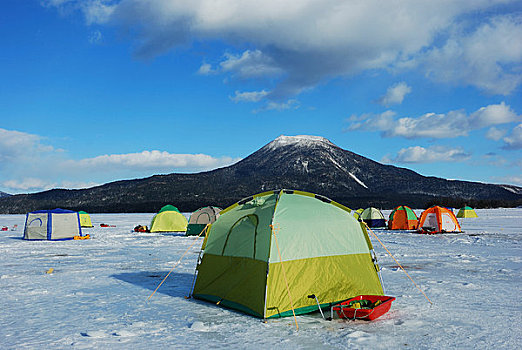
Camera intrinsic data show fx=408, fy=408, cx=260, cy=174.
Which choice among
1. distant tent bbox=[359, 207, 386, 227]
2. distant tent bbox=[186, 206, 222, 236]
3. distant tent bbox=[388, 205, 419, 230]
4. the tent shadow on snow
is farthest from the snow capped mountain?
the tent shadow on snow

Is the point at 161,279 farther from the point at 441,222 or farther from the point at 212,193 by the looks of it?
the point at 212,193

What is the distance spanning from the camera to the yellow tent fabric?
107ft

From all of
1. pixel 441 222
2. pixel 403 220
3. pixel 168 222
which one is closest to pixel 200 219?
pixel 168 222

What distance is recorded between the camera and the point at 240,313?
7.97 meters

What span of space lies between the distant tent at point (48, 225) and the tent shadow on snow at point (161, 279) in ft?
49.9

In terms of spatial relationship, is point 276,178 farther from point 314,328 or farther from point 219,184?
point 314,328

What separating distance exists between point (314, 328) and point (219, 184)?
177m

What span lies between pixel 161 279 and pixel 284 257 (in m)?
5.49

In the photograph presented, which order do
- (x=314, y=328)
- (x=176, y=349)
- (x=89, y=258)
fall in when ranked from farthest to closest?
1. (x=89, y=258)
2. (x=314, y=328)
3. (x=176, y=349)

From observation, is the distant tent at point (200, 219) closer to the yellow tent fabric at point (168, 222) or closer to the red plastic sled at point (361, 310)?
the yellow tent fabric at point (168, 222)

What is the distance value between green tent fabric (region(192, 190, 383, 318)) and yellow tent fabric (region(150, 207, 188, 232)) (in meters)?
24.2

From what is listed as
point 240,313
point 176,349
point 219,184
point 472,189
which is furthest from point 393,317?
point 472,189

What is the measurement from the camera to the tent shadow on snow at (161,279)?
33.3ft

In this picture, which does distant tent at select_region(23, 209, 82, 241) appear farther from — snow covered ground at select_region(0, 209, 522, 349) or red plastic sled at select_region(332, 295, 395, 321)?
red plastic sled at select_region(332, 295, 395, 321)
